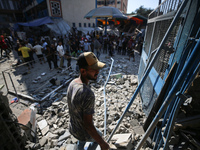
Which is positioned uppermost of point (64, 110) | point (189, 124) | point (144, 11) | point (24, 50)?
point (144, 11)

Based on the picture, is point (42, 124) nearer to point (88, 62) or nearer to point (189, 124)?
point (88, 62)

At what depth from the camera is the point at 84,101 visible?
154 centimetres

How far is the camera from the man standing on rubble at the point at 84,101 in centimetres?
155

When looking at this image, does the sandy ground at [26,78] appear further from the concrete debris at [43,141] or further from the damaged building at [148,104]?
the concrete debris at [43,141]

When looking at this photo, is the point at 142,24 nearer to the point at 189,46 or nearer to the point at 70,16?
the point at 70,16

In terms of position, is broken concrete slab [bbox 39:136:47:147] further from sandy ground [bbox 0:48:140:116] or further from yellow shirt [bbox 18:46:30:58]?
yellow shirt [bbox 18:46:30:58]

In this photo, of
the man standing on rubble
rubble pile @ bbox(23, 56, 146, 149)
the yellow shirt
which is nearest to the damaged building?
rubble pile @ bbox(23, 56, 146, 149)

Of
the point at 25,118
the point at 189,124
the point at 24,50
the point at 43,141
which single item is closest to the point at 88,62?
the point at 189,124

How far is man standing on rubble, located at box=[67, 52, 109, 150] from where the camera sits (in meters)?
1.55

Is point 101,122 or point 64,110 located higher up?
point 101,122

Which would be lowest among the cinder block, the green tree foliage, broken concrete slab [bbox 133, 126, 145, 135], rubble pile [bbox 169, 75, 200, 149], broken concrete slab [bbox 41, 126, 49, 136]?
broken concrete slab [bbox 41, 126, 49, 136]

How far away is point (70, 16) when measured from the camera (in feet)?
83.6

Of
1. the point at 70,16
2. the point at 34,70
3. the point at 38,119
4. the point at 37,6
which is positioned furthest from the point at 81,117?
the point at 37,6

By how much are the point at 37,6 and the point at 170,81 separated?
108ft
